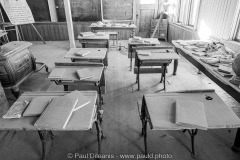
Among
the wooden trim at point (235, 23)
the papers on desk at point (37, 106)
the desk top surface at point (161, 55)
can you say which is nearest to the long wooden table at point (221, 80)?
the desk top surface at point (161, 55)

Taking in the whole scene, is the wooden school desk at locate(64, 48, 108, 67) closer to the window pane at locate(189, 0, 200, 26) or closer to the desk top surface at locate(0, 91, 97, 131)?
the desk top surface at locate(0, 91, 97, 131)

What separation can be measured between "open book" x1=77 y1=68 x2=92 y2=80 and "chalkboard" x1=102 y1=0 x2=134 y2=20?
5.60 meters

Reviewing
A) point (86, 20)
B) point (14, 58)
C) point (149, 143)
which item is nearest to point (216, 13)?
point (149, 143)

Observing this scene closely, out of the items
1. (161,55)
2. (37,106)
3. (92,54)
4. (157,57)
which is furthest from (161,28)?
(37,106)

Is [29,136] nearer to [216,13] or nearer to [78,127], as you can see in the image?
[78,127]

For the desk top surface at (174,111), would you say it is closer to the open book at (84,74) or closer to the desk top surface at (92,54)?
the open book at (84,74)

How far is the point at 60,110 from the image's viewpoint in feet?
4.49

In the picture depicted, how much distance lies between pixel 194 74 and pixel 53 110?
147 inches

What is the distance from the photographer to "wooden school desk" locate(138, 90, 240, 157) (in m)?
1.30

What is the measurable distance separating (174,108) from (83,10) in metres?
6.94

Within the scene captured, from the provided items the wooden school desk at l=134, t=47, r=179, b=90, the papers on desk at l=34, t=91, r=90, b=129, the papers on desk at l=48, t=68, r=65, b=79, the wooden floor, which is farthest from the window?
the papers on desk at l=34, t=91, r=90, b=129

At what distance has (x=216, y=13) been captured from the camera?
13.1 feet

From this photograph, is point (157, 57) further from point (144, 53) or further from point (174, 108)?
point (174, 108)

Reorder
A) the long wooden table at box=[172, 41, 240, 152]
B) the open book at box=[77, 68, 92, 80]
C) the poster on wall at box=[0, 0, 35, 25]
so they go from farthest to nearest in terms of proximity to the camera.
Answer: the poster on wall at box=[0, 0, 35, 25], the open book at box=[77, 68, 92, 80], the long wooden table at box=[172, 41, 240, 152]
